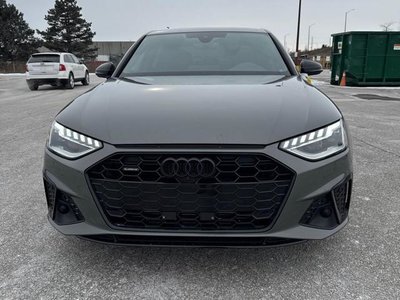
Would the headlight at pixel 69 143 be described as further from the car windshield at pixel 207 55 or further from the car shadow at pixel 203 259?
the car windshield at pixel 207 55

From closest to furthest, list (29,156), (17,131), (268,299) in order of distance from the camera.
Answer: (268,299) → (29,156) → (17,131)

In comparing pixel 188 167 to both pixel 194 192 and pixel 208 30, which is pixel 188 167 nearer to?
pixel 194 192

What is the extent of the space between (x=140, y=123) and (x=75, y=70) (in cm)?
1602

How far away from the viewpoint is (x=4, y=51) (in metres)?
45.3

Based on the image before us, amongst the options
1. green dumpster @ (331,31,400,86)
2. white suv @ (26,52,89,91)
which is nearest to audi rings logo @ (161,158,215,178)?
white suv @ (26,52,89,91)

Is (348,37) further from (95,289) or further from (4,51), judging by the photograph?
→ (4,51)

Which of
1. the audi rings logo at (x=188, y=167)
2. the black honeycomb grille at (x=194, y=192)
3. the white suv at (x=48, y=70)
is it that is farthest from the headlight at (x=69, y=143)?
the white suv at (x=48, y=70)

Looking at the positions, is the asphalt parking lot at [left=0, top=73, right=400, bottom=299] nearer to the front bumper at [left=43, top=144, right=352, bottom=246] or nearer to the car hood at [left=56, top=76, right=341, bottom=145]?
the front bumper at [left=43, top=144, right=352, bottom=246]

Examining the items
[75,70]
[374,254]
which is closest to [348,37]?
[75,70]

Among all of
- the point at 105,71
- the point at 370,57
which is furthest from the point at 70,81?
the point at 105,71

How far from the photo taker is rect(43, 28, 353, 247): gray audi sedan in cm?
186

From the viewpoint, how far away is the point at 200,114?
2.05 metres

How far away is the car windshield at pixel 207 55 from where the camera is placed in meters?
3.05

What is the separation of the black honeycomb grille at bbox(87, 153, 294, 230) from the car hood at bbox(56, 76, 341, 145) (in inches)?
4.3
